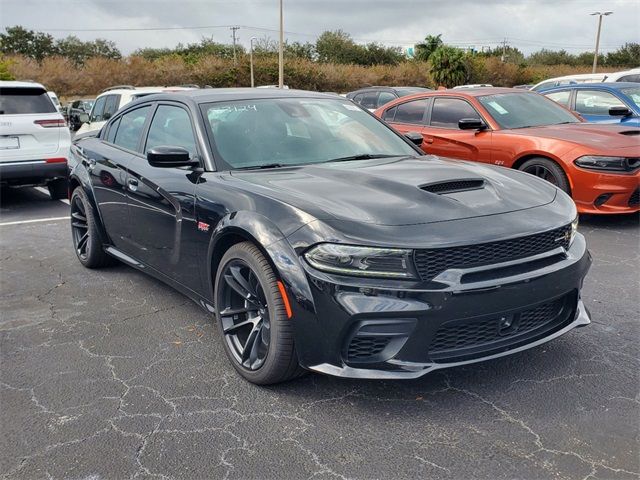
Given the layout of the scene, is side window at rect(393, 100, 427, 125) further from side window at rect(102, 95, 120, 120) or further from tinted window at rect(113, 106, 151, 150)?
side window at rect(102, 95, 120, 120)

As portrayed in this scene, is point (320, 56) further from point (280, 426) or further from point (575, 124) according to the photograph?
point (280, 426)

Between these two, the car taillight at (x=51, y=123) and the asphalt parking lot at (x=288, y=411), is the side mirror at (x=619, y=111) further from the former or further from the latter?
the car taillight at (x=51, y=123)

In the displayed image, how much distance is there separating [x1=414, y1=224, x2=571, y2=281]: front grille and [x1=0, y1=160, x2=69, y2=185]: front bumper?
7265mm

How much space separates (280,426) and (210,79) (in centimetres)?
4780

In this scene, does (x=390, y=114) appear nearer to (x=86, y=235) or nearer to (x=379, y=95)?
(x=86, y=235)

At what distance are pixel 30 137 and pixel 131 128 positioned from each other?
4514mm

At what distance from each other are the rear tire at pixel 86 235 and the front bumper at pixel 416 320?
9.95 ft

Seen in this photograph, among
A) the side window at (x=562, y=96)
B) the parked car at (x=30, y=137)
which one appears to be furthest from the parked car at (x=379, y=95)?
the parked car at (x=30, y=137)

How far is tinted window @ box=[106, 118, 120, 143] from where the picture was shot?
4.98 meters

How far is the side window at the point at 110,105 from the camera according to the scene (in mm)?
10602

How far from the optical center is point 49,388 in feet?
10.3

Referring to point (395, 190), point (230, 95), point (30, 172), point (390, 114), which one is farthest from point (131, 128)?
point (390, 114)

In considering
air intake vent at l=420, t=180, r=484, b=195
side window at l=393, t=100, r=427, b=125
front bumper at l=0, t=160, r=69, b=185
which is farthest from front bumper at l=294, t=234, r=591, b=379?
front bumper at l=0, t=160, r=69, b=185

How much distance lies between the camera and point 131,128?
4656mm
